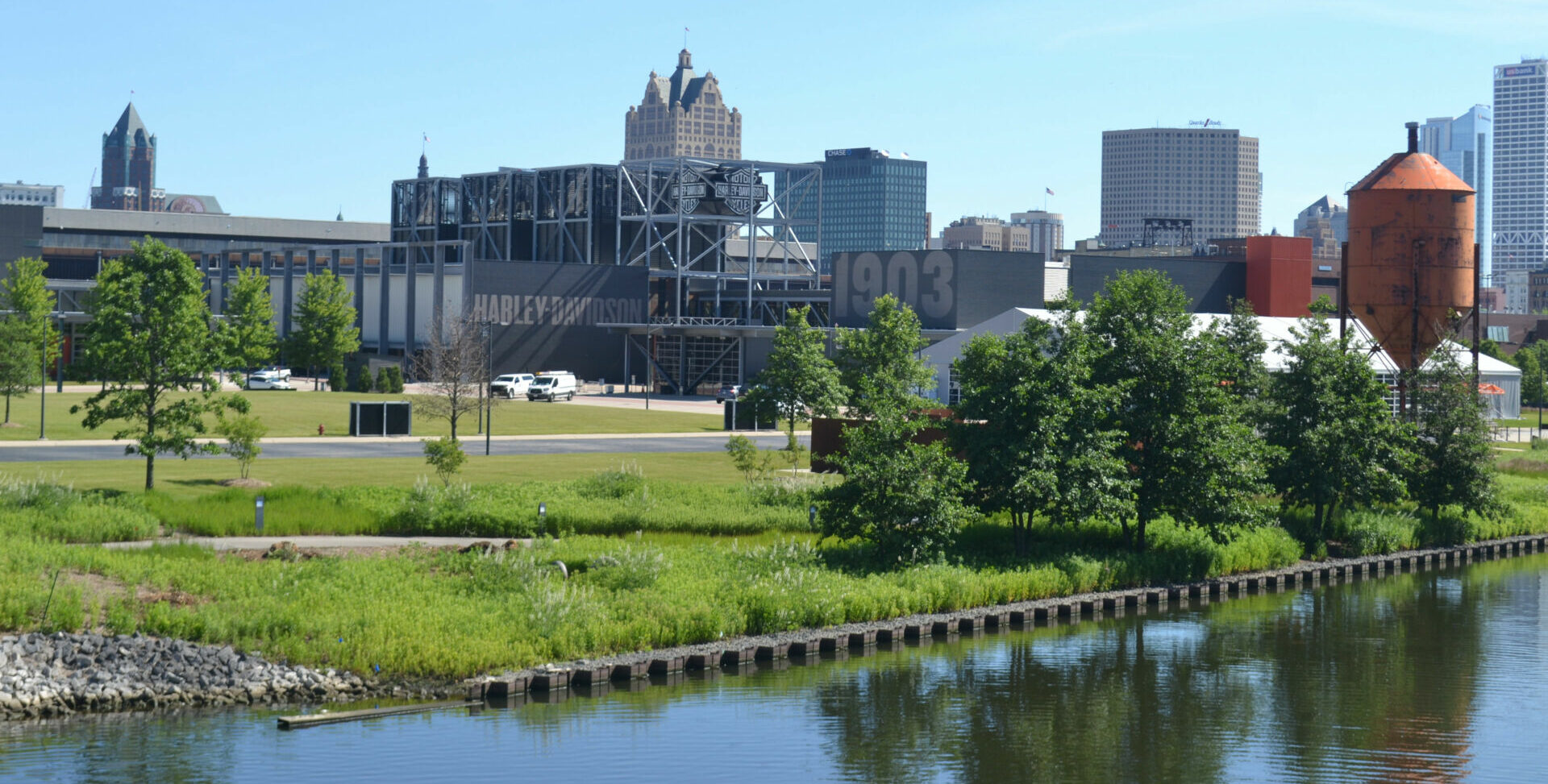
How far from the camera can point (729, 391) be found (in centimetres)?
10962

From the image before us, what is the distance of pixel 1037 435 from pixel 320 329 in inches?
3033

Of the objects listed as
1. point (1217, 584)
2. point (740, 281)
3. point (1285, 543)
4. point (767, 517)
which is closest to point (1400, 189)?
point (1285, 543)

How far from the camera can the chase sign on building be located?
126m

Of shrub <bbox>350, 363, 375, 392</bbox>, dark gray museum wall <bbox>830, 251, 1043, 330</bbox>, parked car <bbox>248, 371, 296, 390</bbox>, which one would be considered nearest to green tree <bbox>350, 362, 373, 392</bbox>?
shrub <bbox>350, 363, 375, 392</bbox>

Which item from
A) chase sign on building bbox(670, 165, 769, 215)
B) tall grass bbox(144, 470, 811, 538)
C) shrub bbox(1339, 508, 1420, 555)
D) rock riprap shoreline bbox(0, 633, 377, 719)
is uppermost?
chase sign on building bbox(670, 165, 769, 215)

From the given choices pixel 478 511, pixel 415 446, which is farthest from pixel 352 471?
pixel 478 511

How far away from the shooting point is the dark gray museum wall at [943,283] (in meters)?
103

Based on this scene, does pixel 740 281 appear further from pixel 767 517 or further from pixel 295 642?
pixel 295 642

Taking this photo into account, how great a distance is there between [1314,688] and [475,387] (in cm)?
5433

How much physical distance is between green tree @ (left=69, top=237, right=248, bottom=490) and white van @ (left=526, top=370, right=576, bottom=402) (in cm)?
5405

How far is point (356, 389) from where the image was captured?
104812mm

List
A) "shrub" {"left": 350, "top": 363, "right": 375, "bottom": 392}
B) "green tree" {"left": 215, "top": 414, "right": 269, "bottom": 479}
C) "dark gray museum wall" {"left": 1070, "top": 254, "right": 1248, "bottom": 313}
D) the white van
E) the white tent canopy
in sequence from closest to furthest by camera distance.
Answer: "green tree" {"left": 215, "top": 414, "right": 269, "bottom": 479}, the white tent canopy, the white van, "shrub" {"left": 350, "top": 363, "right": 375, "bottom": 392}, "dark gray museum wall" {"left": 1070, "top": 254, "right": 1248, "bottom": 313}

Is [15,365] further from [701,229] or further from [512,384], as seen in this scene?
[701,229]

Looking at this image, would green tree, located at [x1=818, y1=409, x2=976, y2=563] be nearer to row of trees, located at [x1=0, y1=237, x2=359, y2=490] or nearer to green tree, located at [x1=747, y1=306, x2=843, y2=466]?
row of trees, located at [x1=0, y1=237, x2=359, y2=490]
